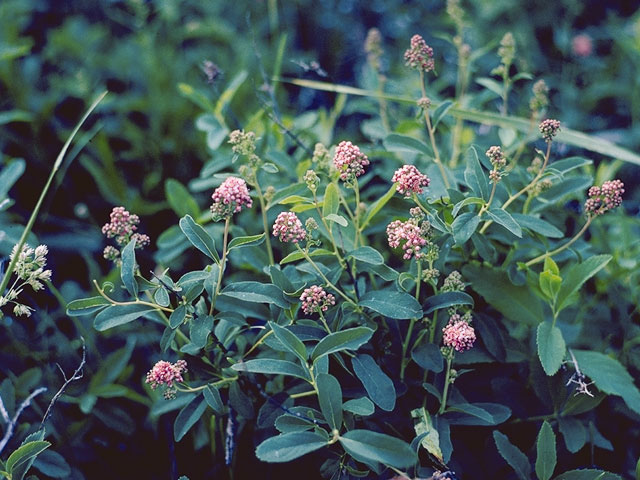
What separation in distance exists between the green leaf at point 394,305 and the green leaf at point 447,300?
0.04 metres

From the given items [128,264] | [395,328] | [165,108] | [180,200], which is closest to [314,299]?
[395,328]

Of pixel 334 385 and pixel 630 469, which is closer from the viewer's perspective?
pixel 334 385

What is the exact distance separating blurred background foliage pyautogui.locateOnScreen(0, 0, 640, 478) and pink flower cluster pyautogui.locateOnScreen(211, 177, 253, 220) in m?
0.51

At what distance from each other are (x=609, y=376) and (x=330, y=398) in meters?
0.60

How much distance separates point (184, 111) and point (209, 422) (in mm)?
1327

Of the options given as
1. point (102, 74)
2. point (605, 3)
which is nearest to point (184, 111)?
point (102, 74)

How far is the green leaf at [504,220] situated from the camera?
109 cm

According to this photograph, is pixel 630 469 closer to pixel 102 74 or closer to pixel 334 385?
pixel 334 385

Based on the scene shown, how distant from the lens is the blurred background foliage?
1503 mm

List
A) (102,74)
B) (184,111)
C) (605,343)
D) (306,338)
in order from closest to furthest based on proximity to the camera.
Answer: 1. (306,338)
2. (605,343)
3. (184,111)
4. (102,74)

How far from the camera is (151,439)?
5.02 ft

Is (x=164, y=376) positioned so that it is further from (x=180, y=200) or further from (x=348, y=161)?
(x=180, y=200)

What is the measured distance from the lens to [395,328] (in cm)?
123

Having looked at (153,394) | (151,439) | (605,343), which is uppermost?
(605,343)
